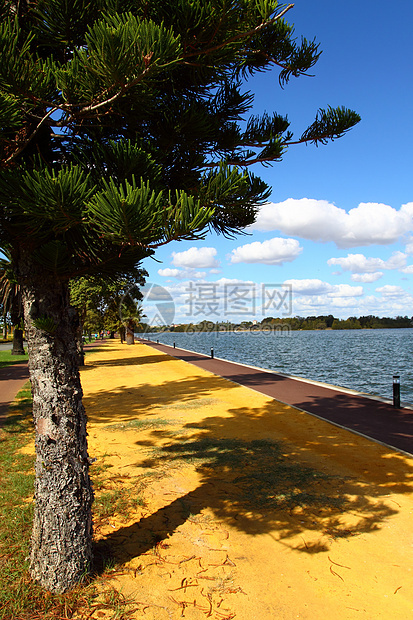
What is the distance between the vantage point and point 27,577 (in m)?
3.79

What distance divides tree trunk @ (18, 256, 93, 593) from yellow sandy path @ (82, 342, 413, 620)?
0.54m

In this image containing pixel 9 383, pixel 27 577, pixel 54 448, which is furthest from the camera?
pixel 9 383

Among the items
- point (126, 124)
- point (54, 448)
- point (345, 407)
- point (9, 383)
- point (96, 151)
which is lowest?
point (9, 383)

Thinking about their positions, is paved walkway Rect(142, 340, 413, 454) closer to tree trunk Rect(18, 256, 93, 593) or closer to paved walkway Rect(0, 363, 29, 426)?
tree trunk Rect(18, 256, 93, 593)

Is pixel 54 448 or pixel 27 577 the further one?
pixel 27 577

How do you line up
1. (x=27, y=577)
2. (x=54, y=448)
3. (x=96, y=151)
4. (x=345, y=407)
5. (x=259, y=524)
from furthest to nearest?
1. (x=345, y=407)
2. (x=259, y=524)
3. (x=27, y=577)
4. (x=54, y=448)
5. (x=96, y=151)

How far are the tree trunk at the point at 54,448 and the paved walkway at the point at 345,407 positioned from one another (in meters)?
5.92

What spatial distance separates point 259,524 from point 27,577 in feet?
7.97

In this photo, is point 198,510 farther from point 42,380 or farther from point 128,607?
point 42,380

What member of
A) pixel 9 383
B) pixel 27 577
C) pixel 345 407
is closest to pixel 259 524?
pixel 27 577

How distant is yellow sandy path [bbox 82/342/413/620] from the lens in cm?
354

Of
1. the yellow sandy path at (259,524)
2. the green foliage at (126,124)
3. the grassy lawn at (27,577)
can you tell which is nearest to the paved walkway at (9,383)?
the yellow sandy path at (259,524)

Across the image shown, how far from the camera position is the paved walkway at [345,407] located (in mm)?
8469

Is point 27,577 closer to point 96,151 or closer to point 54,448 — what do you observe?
point 54,448
